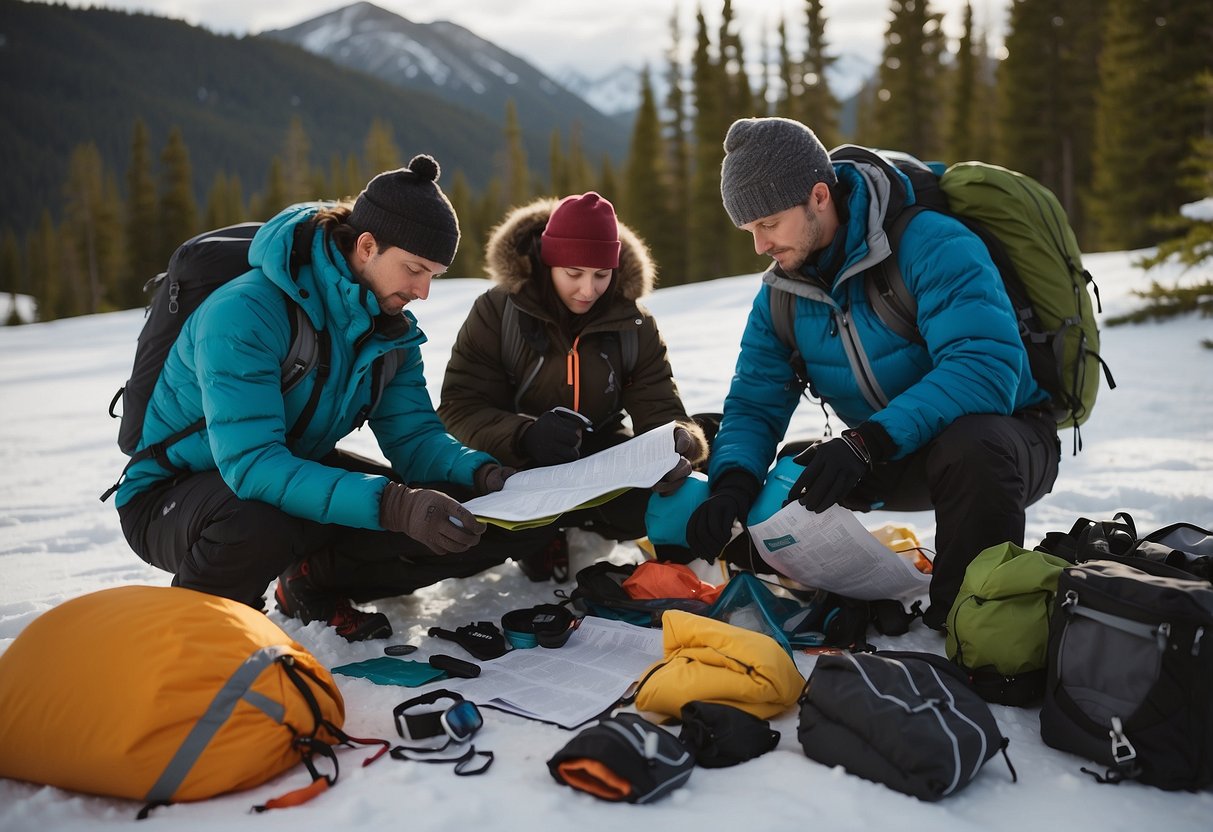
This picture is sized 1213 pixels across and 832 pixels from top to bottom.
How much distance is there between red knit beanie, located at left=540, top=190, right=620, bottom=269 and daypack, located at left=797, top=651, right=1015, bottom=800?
6.69ft

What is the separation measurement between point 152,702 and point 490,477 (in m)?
1.57

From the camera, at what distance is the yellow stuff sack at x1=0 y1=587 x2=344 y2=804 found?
6.54 ft

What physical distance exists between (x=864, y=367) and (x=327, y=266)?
203 cm

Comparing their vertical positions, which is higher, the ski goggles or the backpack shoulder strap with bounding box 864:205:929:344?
the backpack shoulder strap with bounding box 864:205:929:344

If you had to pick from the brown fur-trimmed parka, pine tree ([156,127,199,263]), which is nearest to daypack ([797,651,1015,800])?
the brown fur-trimmed parka

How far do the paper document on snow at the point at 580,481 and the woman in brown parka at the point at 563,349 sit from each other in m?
0.35

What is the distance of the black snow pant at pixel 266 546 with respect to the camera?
2.91 meters

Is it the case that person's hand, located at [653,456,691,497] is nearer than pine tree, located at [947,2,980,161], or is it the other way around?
person's hand, located at [653,456,691,497]

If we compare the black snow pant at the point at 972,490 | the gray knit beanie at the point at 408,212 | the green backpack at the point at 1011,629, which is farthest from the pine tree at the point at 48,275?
the green backpack at the point at 1011,629

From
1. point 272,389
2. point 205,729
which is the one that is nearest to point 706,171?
point 272,389

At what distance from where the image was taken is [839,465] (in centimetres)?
288

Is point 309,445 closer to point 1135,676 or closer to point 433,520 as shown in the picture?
point 433,520

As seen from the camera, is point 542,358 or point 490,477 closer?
point 490,477

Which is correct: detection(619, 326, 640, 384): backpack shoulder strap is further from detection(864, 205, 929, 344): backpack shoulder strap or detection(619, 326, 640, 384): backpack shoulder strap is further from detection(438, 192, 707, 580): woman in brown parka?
detection(864, 205, 929, 344): backpack shoulder strap
